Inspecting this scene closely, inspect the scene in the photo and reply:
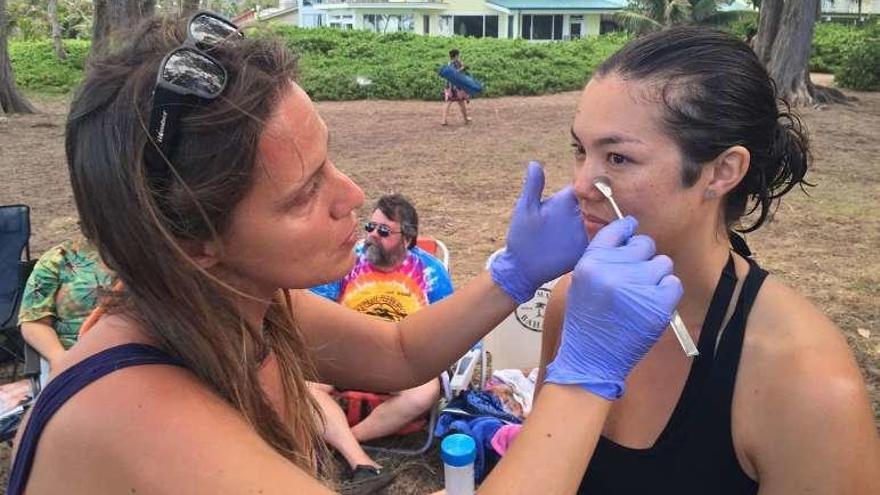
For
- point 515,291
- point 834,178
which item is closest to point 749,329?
point 515,291

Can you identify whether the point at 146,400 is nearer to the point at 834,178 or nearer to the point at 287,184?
the point at 287,184

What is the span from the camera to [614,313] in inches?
53.1

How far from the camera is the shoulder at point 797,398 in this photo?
4.46 feet

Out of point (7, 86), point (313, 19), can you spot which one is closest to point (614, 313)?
point (7, 86)

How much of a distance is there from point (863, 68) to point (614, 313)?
20.6 m

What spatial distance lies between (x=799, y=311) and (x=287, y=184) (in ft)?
3.47

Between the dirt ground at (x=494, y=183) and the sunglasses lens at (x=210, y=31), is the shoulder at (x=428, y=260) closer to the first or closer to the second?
the dirt ground at (x=494, y=183)

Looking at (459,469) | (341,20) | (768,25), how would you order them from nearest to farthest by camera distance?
(459,469) → (768,25) → (341,20)

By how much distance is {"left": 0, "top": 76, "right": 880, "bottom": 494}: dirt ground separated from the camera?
16.8ft

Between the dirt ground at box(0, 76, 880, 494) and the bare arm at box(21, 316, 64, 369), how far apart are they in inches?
61.6

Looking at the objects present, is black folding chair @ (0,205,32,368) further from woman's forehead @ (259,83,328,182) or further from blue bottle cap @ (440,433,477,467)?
woman's forehead @ (259,83,328,182)

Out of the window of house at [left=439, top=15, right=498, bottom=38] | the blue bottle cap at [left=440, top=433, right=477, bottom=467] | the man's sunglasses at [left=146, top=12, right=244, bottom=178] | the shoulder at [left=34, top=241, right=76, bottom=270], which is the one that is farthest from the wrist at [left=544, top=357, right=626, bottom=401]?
the window of house at [left=439, top=15, right=498, bottom=38]

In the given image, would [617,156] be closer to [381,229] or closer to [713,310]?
[713,310]

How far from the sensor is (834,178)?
8562 millimetres
